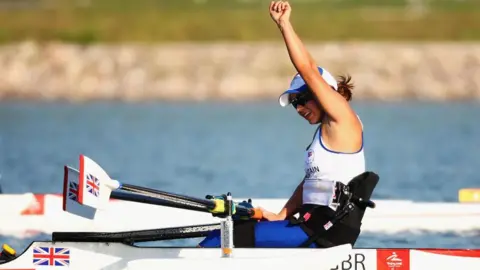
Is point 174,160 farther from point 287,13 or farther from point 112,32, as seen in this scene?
point 112,32

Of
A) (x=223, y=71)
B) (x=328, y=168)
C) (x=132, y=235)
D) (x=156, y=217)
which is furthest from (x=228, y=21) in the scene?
(x=328, y=168)

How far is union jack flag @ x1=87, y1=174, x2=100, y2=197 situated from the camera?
34.4ft

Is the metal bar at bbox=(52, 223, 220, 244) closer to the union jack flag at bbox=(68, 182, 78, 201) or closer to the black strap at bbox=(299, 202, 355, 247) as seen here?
the union jack flag at bbox=(68, 182, 78, 201)

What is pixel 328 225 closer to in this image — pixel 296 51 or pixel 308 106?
pixel 308 106

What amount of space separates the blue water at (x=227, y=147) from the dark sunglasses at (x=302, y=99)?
4412mm

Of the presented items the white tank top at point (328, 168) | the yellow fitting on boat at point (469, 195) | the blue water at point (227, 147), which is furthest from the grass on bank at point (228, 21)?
the white tank top at point (328, 168)

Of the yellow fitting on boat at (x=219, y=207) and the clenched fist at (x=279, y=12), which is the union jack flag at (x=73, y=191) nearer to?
the yellow fitting on boat at (x=219, y=207)

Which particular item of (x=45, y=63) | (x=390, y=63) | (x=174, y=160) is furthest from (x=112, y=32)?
(x=174, y=160)

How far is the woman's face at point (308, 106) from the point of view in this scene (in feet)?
34.5

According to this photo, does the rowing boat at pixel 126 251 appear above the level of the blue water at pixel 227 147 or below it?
below

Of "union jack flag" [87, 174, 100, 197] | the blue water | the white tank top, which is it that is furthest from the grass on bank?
the white tank top

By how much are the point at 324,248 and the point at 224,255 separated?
2.85ft

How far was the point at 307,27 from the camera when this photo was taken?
5681 cm

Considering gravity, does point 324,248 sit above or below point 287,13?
below
